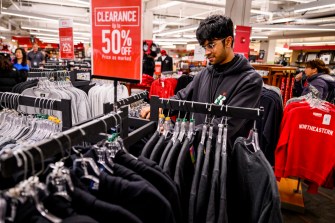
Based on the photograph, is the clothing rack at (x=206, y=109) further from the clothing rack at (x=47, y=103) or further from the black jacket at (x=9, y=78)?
the black jacket at (x=9, y=78)

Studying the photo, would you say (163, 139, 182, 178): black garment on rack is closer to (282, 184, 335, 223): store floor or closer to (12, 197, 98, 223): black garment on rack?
(12, 197, 98, 223): black garment on rack

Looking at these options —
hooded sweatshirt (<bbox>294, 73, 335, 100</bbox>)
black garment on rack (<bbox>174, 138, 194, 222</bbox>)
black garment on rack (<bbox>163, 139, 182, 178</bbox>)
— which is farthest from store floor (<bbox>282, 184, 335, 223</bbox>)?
black garment on rack (<bbox>163, 139, 182, 178</bbox>)

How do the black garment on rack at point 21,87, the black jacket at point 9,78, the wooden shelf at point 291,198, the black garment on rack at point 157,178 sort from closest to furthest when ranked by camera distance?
the black garment on rack at point 157,178
the black garment on rack at point 21,87
the wooden shelf at point 291,198
the black jacket at point 9,78

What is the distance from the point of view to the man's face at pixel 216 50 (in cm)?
188

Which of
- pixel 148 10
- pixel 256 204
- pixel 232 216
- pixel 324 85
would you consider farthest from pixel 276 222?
pixel 148 10

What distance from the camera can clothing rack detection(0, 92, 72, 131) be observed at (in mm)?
1439

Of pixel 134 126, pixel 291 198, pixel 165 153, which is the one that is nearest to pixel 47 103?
pixel 134 126

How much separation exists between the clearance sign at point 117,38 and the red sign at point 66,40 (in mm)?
4455

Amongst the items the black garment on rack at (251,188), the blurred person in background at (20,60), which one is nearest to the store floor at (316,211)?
the black garment on rack at (251,188)

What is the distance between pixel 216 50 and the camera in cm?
191

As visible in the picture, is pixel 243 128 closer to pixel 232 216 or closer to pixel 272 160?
pixel 232 216

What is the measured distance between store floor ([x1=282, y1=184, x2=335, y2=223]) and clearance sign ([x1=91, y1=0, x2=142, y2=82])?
2645 millimetres

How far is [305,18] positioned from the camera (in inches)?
428

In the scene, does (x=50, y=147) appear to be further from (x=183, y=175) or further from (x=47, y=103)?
(x=47, y=103)
